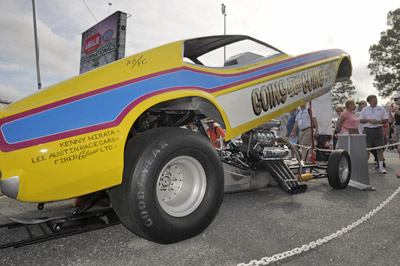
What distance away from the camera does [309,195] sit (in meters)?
3.86

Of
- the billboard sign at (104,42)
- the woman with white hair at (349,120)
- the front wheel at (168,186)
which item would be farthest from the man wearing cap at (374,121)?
the billboard sign at (104,42)

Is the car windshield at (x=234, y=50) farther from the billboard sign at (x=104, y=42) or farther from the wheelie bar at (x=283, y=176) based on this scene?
the billboard sign at (x=104, y=42)

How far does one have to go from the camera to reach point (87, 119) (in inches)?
75.1

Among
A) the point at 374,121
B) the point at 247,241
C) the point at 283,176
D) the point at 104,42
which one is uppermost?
the point at 104,42

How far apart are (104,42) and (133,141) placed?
1238cm

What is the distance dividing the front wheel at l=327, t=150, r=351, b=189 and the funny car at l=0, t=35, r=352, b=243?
2.10 meters

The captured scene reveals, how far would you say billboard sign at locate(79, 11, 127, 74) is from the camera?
468 inches

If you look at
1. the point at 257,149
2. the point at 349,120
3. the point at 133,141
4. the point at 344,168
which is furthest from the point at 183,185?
the point at 349,120

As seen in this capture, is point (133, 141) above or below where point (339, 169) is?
above

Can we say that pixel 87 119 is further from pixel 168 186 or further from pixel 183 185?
pixel 183 185
